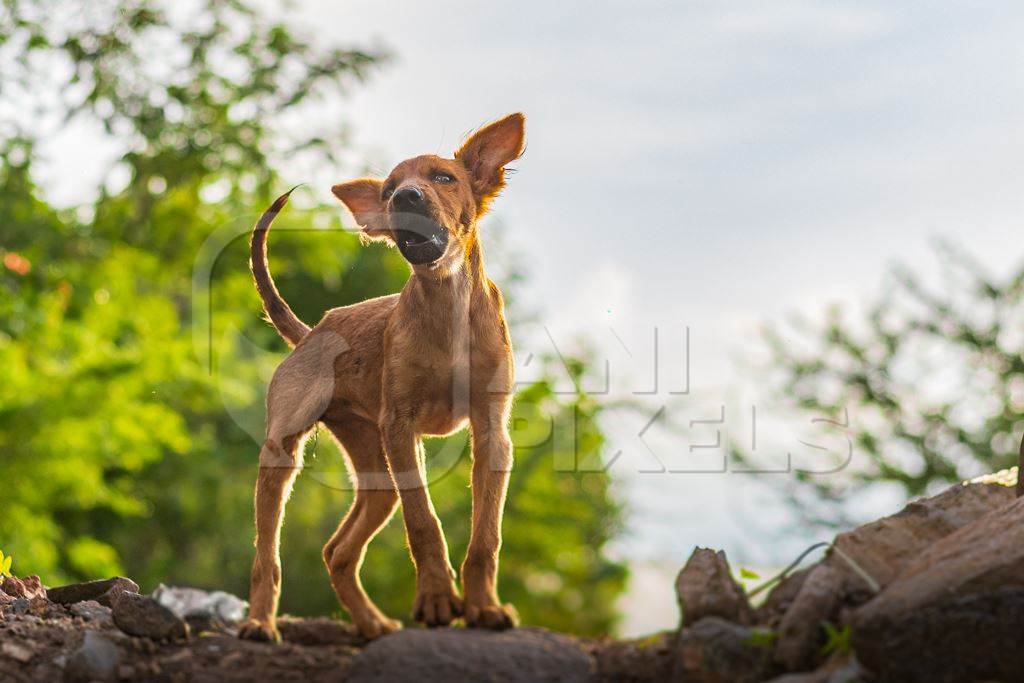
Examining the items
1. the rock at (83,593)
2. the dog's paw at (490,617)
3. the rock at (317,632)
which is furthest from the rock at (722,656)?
the rock at (83,593)

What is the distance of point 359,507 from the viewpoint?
7246 mm

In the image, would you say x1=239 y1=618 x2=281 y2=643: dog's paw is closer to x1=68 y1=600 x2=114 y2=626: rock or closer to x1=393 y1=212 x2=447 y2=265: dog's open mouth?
x1=68 y1=600 x2=114 y2=626: rock

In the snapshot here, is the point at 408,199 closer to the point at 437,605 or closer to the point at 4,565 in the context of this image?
the point at 437,605

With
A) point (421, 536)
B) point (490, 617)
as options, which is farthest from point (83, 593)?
point (490, 617)

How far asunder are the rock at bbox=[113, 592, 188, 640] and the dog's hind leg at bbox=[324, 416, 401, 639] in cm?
93

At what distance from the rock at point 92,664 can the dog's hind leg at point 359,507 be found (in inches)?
52.3

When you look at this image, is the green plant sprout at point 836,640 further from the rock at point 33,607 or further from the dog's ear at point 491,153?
the rock at point 33,607

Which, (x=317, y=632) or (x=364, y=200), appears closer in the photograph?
(x=317, y=632)

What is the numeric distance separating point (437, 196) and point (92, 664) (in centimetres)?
299

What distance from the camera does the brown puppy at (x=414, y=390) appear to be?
242 inches

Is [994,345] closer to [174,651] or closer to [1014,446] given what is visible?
[1014,446]

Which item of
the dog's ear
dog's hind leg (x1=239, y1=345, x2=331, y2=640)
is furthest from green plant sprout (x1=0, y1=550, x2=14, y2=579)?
the dog's ear

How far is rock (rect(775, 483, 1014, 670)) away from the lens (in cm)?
523

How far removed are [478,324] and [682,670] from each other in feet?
7.40
